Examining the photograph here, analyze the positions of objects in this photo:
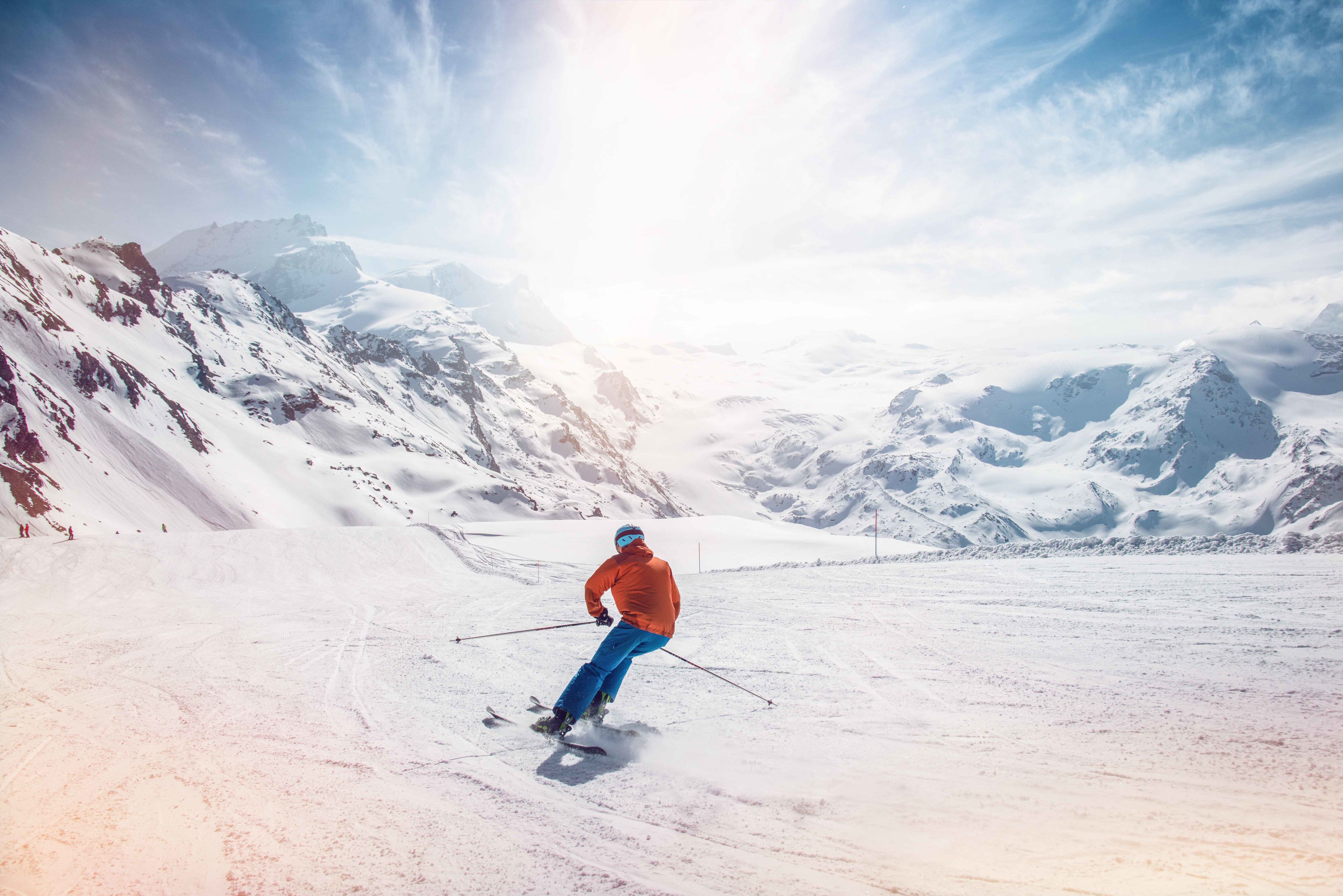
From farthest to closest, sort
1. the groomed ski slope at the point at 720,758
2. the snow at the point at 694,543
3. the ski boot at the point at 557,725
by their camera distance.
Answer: the snow at the point at 694,543 → the ski boot at the point at 557,725 → the groomed ski slope at the point at 720,758

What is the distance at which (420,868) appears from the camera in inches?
154

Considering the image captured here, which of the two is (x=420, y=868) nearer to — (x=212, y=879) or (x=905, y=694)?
(x=212, y=879)

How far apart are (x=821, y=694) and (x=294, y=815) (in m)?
5.46

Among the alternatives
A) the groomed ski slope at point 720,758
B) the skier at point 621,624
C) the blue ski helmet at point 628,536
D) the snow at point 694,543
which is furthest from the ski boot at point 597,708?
the snow at point 694,543

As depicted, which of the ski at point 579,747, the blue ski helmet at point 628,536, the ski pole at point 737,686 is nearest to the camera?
the ski at point 579,747

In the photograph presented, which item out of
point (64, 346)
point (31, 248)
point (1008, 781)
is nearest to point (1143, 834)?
point (1008, 781)

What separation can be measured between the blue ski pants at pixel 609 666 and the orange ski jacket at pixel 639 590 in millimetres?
113

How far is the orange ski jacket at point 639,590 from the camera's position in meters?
6.28

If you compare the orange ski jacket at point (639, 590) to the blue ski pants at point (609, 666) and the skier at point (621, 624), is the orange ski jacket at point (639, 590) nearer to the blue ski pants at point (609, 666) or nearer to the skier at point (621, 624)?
the skier at point (621, 624)

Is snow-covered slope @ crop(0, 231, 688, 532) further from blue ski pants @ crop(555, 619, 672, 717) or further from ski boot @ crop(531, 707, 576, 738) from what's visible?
blue ski pants @ crop(555, 619, 672, 717)

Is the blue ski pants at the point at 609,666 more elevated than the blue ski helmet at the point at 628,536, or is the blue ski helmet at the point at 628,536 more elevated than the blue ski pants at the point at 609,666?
the blue ski helmet at the point at 628,536

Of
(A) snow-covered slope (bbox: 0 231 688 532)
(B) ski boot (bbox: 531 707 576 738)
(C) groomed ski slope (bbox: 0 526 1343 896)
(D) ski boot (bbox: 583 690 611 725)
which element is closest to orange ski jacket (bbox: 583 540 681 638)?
(D) ski boot (bbox: 583 690 611 725)

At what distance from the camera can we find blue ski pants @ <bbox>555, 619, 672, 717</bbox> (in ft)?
19.9

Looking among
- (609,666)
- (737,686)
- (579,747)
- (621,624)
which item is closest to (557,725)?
(579,747)
